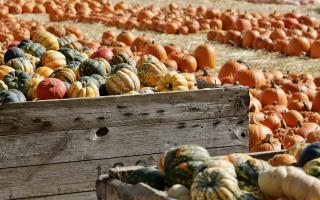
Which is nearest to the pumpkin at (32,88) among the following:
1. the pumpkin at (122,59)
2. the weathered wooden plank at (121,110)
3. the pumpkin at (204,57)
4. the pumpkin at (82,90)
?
the pumpkin at (82,90)

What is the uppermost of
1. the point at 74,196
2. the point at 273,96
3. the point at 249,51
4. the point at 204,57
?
the point at 74,196

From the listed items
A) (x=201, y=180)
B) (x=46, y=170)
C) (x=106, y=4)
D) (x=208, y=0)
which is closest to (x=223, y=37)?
(x=106, y=4)

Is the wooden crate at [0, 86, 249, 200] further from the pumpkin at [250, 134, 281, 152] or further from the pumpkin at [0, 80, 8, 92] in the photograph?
the pumpkin at [250, 134, 281, 152]

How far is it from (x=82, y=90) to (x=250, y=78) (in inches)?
169

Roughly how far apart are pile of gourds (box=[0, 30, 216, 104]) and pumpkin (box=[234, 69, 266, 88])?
2630mm

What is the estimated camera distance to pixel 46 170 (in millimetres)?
5309

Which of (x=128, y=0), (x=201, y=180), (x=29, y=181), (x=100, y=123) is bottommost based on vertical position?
(x=128, y=0)

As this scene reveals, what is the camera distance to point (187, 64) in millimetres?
10680

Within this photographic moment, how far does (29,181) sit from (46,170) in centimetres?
14

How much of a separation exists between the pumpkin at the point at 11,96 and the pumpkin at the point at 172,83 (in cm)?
107

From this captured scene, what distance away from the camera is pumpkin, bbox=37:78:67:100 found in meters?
5.62

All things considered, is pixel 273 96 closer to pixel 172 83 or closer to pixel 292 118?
pixel 292 118

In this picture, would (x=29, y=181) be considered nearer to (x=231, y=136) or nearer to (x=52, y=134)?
(x=52, y=134)

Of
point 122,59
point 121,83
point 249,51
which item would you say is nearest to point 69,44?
point 122,59
